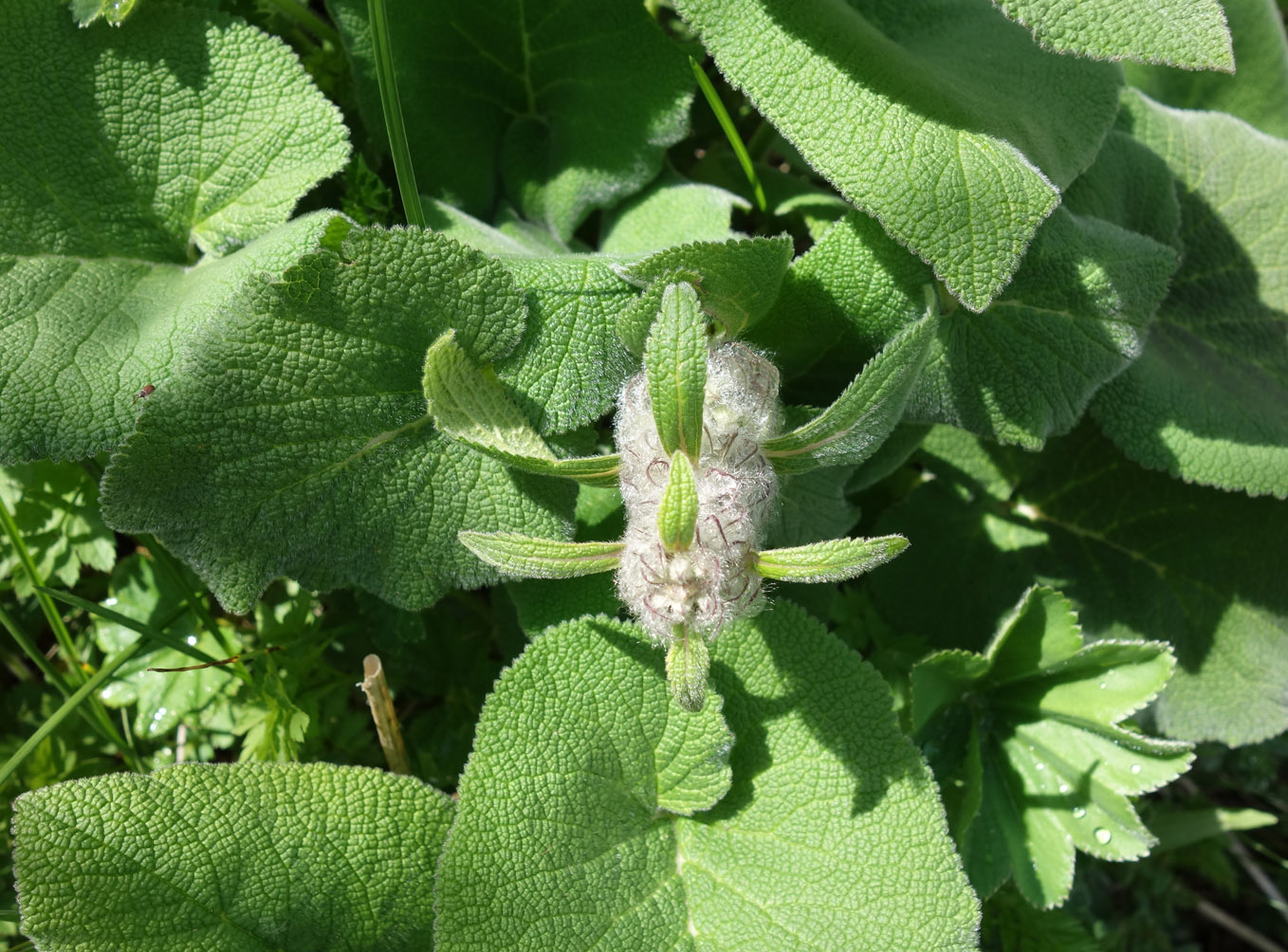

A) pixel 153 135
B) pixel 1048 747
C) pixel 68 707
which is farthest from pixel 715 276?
pixel 68 707

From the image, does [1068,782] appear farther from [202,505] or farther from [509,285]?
[202,505]

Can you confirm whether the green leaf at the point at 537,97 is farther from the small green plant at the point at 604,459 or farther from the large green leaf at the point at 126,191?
the large green leaf at the point at 126,191

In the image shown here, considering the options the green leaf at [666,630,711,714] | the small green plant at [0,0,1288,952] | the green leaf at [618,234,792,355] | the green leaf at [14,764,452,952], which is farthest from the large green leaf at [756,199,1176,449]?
the green leaf at [14,764,452,952]

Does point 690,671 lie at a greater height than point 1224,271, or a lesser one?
greater

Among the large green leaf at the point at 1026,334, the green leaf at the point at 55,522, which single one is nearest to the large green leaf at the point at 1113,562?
the large green leaf at the point at 1026,334

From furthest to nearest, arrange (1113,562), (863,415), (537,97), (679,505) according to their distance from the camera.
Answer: (1113,562), (537,97), (863,415), (679,505)

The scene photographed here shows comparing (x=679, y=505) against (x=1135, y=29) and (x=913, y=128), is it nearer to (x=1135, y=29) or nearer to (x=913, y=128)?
(x=913, y=128)
